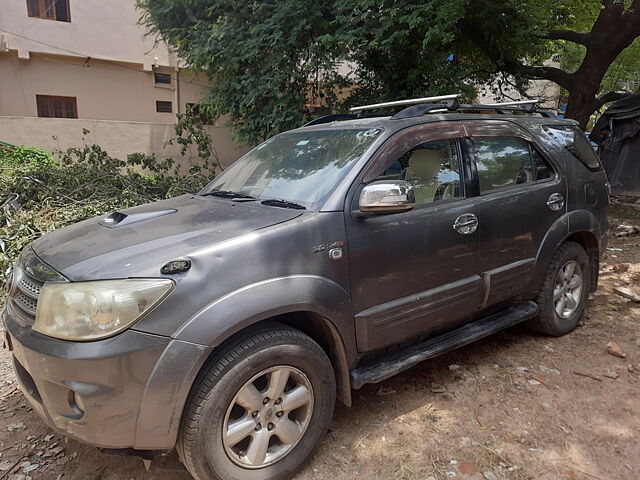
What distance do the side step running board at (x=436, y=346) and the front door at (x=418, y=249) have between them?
0.31ft

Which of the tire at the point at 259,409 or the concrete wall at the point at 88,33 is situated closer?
the tire at the point at 259,409

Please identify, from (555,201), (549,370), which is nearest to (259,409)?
(549,370)

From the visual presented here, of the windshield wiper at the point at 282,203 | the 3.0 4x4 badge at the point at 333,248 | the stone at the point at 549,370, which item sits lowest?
the stone at the point at 549,370

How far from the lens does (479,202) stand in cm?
328

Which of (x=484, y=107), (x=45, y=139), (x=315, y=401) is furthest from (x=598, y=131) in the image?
(x=45, y=139)

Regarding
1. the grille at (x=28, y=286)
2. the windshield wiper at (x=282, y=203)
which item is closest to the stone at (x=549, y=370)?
the windshield wiper at (x=282, y=203)

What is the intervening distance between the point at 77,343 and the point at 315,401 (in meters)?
1.19

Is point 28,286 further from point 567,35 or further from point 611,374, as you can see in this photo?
point 567,35

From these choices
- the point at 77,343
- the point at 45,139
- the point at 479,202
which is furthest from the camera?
the point at 45,139

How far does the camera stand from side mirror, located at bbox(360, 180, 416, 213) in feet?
8.53

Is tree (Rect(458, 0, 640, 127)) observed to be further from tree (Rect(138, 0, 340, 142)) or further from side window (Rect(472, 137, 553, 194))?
side window (Rect(472, 137, 553, 194))

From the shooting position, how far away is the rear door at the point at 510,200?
3344mm

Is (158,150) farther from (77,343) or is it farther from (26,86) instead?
(77,343)

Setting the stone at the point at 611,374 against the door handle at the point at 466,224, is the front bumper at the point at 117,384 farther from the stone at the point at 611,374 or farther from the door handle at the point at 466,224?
the stone at the point at 611,374
